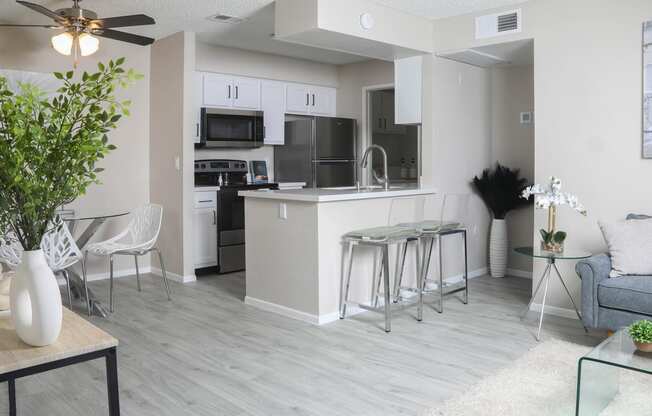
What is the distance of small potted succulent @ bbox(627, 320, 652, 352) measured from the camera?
2.41 meters

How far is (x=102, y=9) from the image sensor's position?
4.52 meters

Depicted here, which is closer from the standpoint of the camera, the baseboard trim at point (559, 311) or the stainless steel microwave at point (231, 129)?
the baseboard trim at point (559, 311)

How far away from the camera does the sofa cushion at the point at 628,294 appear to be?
322cm

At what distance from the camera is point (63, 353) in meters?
1.61

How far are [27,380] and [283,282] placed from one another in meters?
1.85

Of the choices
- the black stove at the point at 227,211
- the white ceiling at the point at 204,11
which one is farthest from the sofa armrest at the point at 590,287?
the black stove at the point at 227,211

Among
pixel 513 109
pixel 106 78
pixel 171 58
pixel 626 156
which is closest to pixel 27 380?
pixel 106 78

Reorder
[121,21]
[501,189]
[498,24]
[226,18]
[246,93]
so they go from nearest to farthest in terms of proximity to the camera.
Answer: [121,21] < [498,24] < [226,18] < [501,189] < [246,93]

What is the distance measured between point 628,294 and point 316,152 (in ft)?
13.2

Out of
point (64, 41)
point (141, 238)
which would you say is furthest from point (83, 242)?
point (64, 41)

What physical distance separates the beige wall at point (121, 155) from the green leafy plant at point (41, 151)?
4.16 meters

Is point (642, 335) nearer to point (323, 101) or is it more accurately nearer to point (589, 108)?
point (589, 108)

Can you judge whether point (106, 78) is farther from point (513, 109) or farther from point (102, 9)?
point (513, 109)

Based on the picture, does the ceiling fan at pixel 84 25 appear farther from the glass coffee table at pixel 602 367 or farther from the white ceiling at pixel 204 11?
the glass coffee table at pixel 602 367
